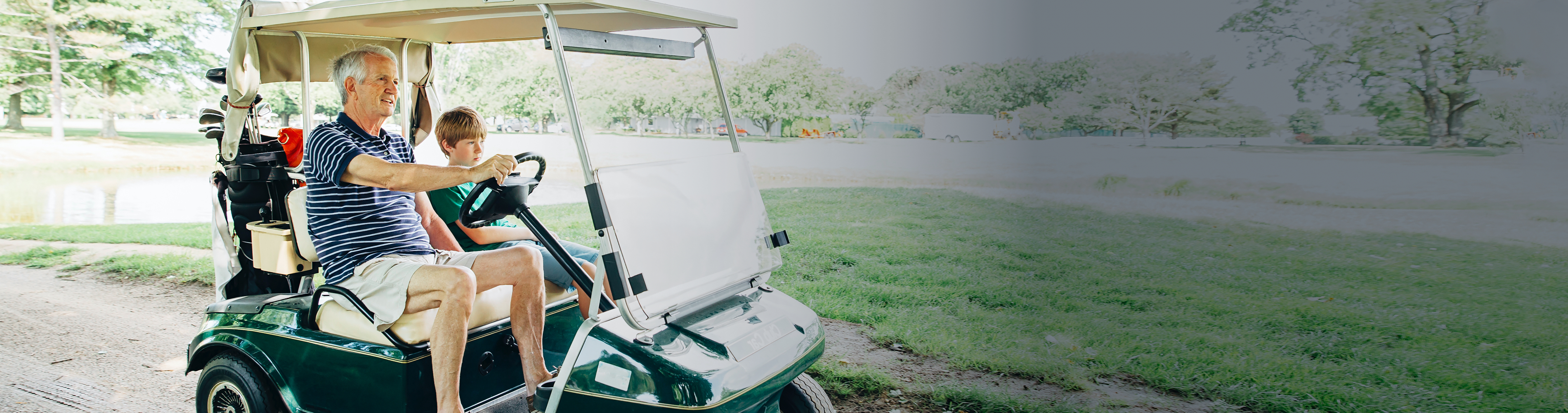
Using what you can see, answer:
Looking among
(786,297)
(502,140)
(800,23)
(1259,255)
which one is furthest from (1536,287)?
(502,140)

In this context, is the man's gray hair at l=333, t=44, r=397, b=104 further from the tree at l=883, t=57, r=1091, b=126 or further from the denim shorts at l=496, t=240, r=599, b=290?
the tree at l=883, t=57, r=1091, b=126

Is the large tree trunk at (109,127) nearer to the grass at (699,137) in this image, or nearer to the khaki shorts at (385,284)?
the grass at (699,137)

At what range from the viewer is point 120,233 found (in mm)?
8227

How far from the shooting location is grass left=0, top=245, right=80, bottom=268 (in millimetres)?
6672

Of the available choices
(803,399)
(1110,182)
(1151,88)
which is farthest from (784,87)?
(803,399)

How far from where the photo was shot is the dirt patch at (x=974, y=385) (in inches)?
136

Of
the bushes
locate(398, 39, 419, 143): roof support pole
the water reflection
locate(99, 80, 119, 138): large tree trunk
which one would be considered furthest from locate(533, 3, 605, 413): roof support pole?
locate(99, 80, 119, 138): large tree trunk

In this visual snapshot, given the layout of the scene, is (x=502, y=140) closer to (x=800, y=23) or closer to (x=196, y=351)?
(x=800, y=23)

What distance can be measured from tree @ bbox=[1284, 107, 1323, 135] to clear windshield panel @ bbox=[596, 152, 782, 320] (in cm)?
868

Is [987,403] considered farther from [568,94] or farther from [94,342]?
[94,342]

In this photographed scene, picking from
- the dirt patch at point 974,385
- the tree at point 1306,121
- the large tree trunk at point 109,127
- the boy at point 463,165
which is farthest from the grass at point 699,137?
the large tree trunk at point 109,127

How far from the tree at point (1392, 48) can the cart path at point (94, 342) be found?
31.8ft

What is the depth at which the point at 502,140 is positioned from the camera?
17.2 meters

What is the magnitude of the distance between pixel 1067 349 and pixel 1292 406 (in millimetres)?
1189
